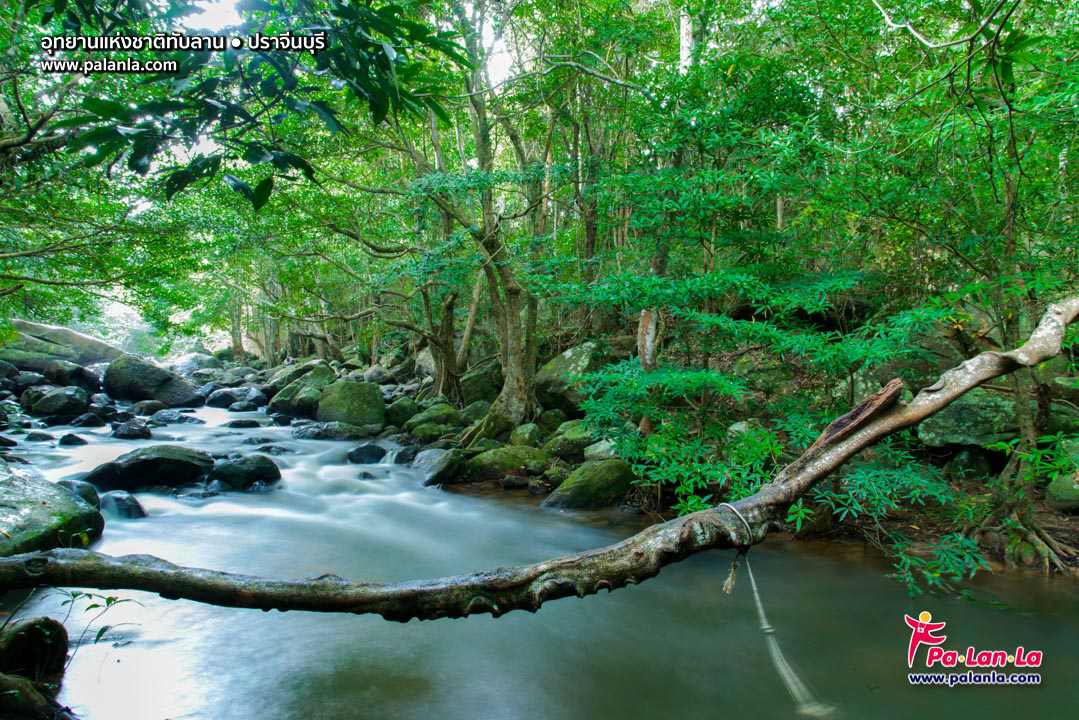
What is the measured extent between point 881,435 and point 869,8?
512 centimetres

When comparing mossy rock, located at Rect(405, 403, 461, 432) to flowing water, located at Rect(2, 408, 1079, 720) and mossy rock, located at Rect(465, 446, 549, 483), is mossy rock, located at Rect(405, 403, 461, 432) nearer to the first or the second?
mossy rock, located at Rect(465, 446, 549, 483)

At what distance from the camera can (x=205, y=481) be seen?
306 inches

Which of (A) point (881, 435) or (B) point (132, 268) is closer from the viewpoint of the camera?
(A) point (881, 435)

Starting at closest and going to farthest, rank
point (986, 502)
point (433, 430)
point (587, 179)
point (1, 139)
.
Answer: point (1, 139)
point (986, 502)
point (587, 179)
point (433, 430)

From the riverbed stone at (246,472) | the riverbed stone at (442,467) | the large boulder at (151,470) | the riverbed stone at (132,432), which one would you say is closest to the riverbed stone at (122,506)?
the large boulder at (151,470)

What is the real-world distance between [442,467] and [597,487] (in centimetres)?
249

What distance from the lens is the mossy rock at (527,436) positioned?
29.9 feet

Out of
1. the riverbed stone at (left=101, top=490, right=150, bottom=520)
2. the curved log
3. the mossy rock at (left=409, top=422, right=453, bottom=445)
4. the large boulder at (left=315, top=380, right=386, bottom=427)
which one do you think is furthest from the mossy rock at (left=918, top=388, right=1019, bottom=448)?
the large boulder at (left=315, top=380, right=386, bottom=427)

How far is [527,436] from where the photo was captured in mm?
9172

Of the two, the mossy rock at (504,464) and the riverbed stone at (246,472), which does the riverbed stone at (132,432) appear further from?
the mossy rock at (504,464)

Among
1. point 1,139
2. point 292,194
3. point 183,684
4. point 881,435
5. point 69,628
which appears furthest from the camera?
point 292,194

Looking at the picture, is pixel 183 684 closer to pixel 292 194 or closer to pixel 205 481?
pixel 205 481

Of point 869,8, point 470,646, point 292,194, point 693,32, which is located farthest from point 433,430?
point 869,8

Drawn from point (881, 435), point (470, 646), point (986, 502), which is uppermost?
point (881, 435)
